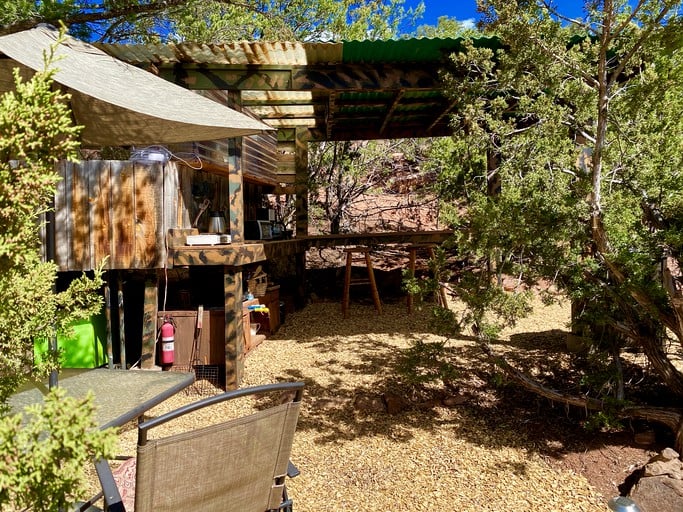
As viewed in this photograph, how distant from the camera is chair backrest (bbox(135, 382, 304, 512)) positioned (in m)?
1.67

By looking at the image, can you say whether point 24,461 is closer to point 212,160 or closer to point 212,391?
point 212,391

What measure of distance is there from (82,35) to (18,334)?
7.31 m

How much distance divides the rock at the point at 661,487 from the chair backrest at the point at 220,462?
7.76 ft

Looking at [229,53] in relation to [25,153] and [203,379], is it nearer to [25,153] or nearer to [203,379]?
[203,379]

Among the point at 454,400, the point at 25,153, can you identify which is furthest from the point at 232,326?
the point at 25,153

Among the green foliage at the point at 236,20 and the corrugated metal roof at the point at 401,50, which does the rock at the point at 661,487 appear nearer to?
the corrugated metal roof at the point at 401,50

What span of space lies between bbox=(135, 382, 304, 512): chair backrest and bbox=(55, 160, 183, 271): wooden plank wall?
10.9ft

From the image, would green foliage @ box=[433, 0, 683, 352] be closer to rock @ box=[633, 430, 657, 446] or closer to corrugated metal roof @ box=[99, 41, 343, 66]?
rock @ box=[633, 430, 657, 446]

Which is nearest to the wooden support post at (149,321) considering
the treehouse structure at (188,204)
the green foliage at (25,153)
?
the treehouse structure at (188,204)

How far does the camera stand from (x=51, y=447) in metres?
1.05

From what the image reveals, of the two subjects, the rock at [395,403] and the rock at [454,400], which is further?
the rock at [454,400]

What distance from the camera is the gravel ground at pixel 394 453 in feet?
10.6

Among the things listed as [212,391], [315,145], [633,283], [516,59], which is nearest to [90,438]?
[633,283]

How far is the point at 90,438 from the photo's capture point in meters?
1.08
